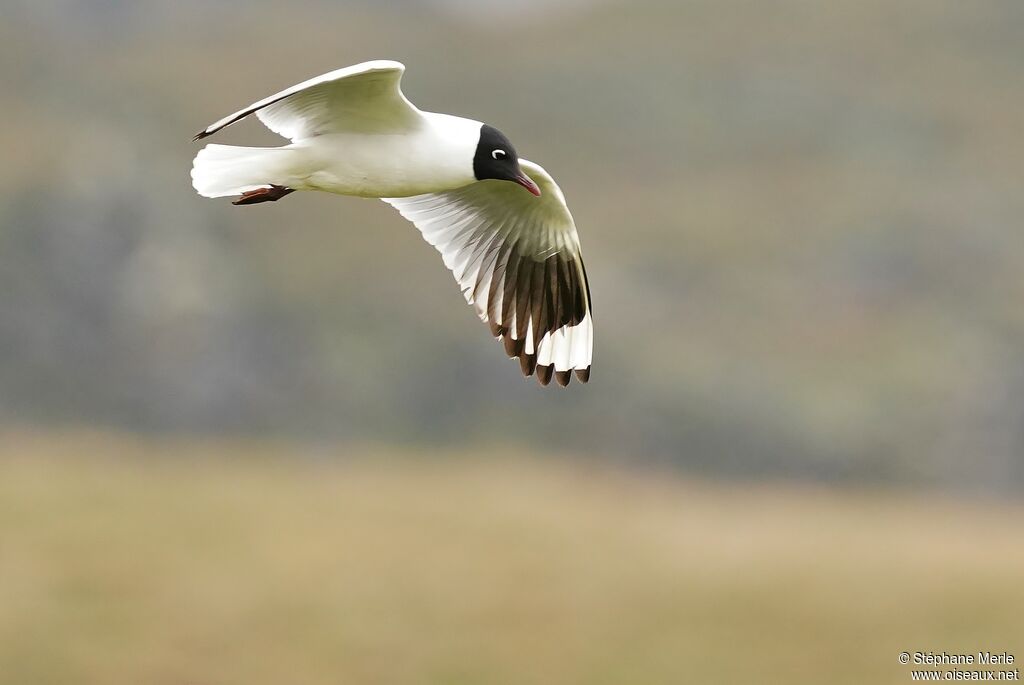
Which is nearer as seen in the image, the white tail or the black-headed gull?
the black-headed gull

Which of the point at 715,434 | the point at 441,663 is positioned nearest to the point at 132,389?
the point at 715,434

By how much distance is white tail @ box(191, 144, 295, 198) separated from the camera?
703 centimetres

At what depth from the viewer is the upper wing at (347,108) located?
22.2 feet

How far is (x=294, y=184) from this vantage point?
7.16 meters

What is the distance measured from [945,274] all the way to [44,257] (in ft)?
66.0

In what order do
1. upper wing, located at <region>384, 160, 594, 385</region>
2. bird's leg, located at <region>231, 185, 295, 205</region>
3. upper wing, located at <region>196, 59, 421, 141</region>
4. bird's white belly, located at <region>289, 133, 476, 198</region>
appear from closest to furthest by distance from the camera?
1. upper wing, located at <region>196, 59, 421, 141</region>
2. bird's white belly, located at <region>289, 133, 476, 198</region>
3. bird's leg, located at <region>231, 185, 295, 205</region>
4. upper wing, located at <region>384, 160, 594, 385</region>

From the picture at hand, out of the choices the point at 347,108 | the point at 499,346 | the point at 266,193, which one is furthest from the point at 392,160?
the point at 499,346

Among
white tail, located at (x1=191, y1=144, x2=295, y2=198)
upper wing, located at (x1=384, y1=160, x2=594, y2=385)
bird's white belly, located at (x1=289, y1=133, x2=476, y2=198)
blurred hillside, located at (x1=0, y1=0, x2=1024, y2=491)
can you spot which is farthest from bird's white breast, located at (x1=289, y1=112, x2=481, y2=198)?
blurred hillside, located at (x1=0, y1=0, x2=1024, y2=491)

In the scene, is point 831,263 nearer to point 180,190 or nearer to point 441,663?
point 180,190

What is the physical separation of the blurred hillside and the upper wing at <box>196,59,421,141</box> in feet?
66.5

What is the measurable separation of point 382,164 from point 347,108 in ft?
1.05

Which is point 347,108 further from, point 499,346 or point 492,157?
point 499,346

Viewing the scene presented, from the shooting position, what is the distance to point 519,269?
8.69 metres

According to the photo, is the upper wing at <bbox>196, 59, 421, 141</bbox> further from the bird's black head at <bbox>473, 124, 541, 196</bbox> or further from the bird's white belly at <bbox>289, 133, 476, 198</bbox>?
the bird's black head at <bbox>473, 124, 541, 196</bbox>
